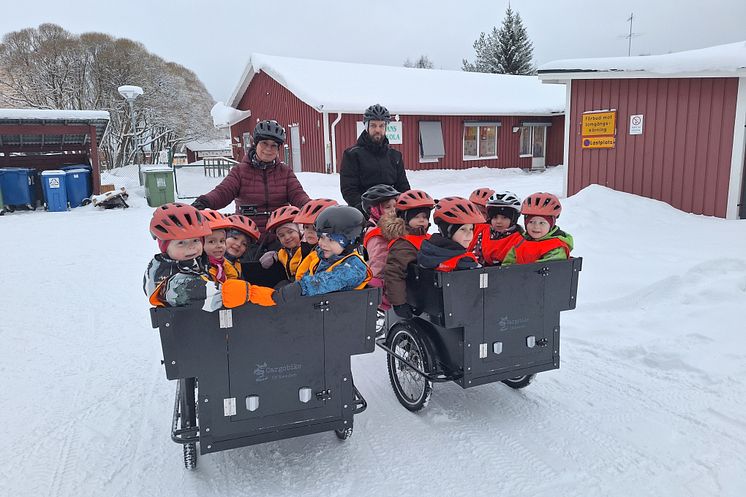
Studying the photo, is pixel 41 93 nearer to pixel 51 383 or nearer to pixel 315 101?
pixel 315 101

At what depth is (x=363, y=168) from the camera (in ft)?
15.4

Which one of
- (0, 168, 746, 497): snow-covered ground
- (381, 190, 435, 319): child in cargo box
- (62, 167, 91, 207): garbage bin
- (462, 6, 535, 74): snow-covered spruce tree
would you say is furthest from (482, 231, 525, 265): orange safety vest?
(462, 6, 535, 74): snow-covered spruce tree

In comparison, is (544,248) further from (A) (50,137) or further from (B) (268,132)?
(A) (50,137)

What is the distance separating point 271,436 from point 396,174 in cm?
281

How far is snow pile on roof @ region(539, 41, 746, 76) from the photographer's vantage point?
7.87 m

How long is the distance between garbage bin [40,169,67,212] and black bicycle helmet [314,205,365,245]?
541 inches

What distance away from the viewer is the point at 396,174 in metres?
4.87

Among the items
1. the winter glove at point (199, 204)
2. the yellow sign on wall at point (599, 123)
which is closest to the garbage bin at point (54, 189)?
the winter glove at point (199, 204)

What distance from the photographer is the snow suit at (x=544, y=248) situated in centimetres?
338

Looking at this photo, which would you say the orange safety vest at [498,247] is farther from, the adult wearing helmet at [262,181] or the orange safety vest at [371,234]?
the adult wearing helmet at [262,181]

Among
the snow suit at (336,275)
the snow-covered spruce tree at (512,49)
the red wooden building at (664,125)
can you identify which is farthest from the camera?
the snow-covered spruce tree at (512,49)

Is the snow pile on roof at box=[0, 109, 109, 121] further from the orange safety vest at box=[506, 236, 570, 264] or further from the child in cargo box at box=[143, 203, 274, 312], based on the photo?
the orange safety vest at box=[506, 236, 570, 264]

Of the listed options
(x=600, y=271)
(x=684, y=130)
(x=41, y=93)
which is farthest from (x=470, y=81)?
(x=41, y=93)

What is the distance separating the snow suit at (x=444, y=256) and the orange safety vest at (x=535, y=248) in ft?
1.62
